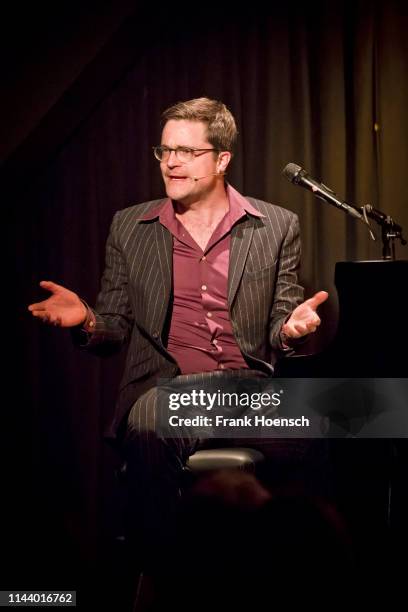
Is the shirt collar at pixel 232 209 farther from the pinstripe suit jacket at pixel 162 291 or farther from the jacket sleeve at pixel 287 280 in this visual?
the jacket sleeve at pixel 287 280

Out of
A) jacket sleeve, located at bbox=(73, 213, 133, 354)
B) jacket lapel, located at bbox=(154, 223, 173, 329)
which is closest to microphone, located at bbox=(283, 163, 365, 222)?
jacket lapel, located at bbox=(154, 223, 173, 329)

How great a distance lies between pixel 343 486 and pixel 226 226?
0.94 metres

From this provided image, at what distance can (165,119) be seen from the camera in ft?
9.09

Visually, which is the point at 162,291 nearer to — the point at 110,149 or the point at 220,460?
the point at 220,460

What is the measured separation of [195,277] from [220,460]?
2.14 ft

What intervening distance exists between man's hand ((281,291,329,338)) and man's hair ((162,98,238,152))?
774 mm

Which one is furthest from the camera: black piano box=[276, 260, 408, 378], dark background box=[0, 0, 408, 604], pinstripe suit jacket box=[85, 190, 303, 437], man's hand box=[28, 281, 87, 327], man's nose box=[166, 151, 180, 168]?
dark background box=[0, 0, 408, 604]

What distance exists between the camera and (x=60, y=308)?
2381mm

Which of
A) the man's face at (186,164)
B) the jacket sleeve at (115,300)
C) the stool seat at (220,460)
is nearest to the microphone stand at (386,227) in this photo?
the man's face at (186,164)

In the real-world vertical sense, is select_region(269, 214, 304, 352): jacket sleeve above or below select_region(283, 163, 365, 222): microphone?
below

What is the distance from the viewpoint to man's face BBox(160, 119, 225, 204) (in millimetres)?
2713

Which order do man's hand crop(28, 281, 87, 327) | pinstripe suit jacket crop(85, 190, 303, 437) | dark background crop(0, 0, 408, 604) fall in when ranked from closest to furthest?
man's hand crop(28, 281, 87, 327) < pinstripe suit jacket crop(85, 190, 303, 437) < dark background crop(0, 0, 408, 604)

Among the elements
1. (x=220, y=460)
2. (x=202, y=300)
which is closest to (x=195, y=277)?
(x=202, y=300)

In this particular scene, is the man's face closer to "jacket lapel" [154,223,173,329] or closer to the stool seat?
"jacket lapel" [154,223,173,329]
